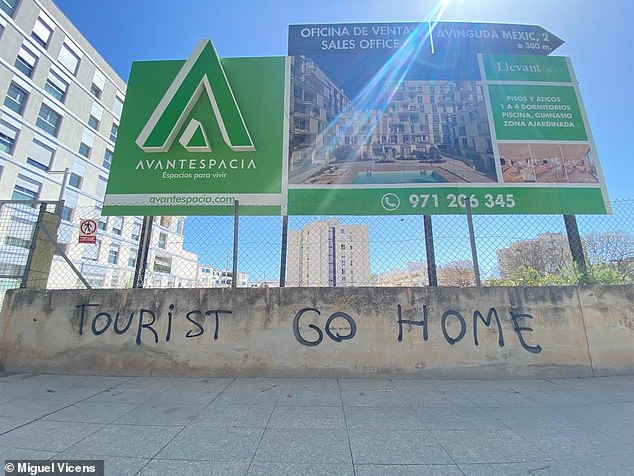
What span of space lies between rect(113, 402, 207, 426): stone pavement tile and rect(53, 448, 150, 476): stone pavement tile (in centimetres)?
59

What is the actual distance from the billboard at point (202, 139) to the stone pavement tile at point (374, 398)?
339 centimetres

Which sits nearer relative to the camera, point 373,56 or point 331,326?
point 331,326

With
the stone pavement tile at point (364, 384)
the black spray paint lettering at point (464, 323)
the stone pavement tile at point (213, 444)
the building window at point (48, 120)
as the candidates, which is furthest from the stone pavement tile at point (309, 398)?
the building window at point (48, 120)

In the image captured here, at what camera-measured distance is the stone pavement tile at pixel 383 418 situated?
279 cm

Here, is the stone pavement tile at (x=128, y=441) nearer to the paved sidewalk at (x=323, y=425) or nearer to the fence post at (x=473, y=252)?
the paved sidewalk at (x=323, y=425)

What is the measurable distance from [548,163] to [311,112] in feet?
A: 16.1

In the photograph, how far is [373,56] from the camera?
21.4 feet

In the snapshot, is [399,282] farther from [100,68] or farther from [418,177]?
[100,68]

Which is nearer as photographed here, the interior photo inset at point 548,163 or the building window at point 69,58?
the interior photo inset at point 548,163

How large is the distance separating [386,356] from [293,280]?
6.17 ft

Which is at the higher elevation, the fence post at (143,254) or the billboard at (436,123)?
the billboard at (436,123)

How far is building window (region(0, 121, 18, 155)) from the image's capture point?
68.6 ft

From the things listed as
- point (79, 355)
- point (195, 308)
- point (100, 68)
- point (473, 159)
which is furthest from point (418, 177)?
point (100, 68)

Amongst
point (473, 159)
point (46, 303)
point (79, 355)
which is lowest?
point (79, 355)
